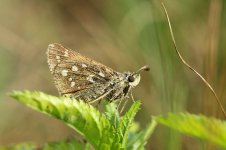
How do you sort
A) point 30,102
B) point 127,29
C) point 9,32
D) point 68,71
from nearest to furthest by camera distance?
1. point 30,102
2. point 68,71
3. point 127,29
4. point 9,32

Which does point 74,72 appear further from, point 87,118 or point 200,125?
point 200,125

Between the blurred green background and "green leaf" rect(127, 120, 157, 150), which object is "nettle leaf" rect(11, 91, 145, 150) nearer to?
"green leaf" rect(127, 120, 157, 150)

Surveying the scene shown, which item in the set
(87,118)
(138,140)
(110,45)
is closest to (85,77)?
(138,140)

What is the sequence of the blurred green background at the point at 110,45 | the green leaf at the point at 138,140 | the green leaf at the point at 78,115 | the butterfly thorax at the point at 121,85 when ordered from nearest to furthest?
1. the green leaf at the point at 78,115
2. the green leaf at the point at 138,140
3. the butterfly thorax at the point at 121,85
4. the blurred green background at the point at 110,45

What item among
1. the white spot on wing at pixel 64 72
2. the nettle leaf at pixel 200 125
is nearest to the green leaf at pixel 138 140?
the nettle leaf at pixel 200 125

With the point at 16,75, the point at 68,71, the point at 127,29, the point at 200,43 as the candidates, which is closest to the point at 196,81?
the point at 200,43

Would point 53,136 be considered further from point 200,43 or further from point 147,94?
point 200,43

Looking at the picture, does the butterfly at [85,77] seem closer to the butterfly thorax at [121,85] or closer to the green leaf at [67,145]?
the butterfly thorax at [121,85]
